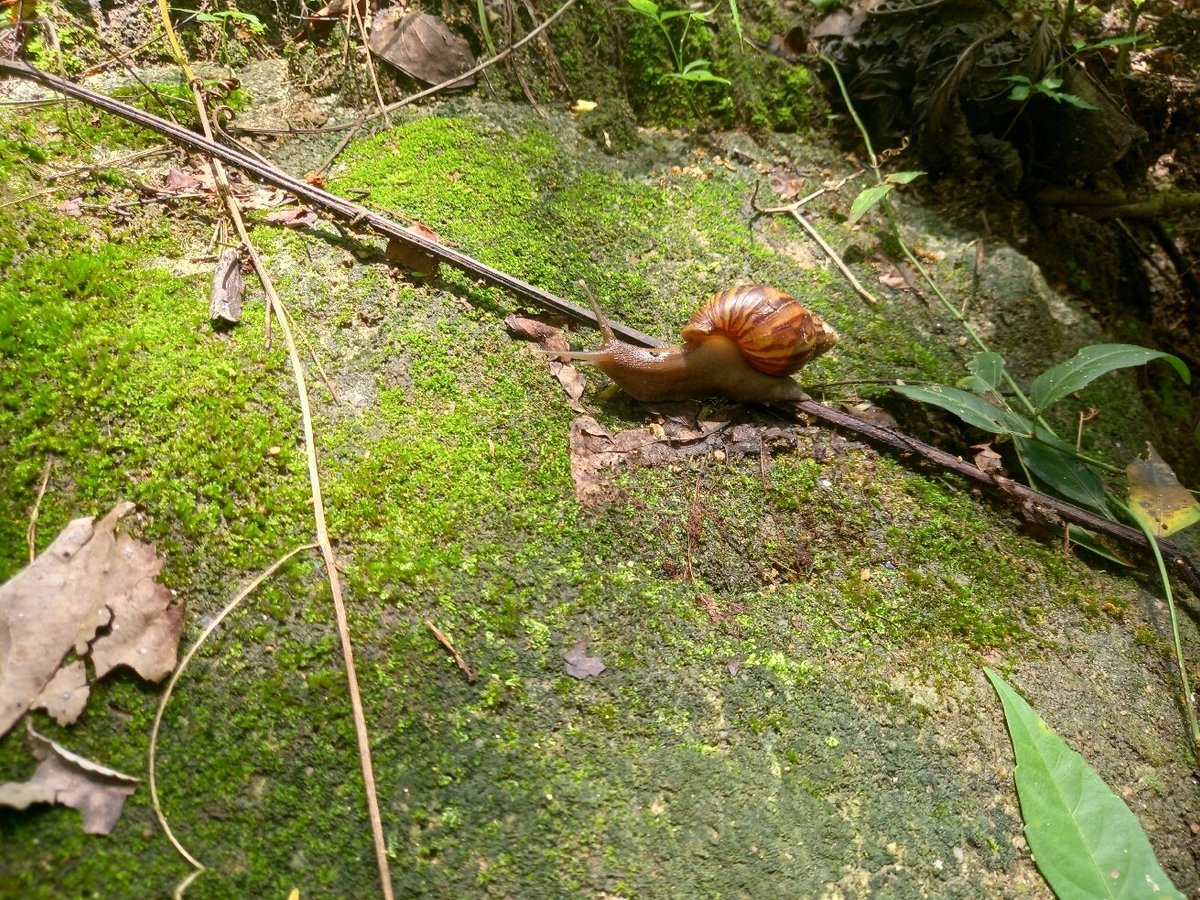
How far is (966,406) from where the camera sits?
2.25 m

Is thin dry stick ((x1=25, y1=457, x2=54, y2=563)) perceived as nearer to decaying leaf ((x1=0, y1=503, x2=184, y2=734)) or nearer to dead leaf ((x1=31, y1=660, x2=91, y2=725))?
decaying leaf ((x1=0, y1=503, x2=184, y2=734))

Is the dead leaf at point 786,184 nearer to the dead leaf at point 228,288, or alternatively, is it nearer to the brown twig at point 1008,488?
the brown twig at point 1008,488

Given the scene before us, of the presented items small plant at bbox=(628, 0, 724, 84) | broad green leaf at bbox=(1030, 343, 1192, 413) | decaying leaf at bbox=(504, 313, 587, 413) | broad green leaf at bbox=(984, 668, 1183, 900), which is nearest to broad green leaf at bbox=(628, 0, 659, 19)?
small plant at bbox=(628, 0, 724, 84)

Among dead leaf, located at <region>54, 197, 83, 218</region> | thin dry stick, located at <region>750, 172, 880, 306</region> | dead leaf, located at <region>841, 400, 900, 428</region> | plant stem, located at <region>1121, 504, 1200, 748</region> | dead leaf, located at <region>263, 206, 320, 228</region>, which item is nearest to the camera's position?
plant stem, located at <region>1121, 504, 1200, 748</region>

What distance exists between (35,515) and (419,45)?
2.08 metres

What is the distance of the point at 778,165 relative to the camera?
313 centimetres

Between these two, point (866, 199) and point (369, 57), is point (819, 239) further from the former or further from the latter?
point (369, 57)

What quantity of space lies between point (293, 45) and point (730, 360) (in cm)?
200

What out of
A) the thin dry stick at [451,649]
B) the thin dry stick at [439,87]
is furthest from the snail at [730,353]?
the thin dry stick at [439,87]

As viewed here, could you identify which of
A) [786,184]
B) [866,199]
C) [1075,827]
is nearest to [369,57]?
[786,184]

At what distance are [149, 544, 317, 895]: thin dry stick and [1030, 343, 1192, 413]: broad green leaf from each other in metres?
2.20

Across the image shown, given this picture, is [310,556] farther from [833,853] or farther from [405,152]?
[405,152]

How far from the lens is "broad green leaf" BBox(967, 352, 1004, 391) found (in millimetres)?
2396

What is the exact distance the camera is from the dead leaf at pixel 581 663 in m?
1.66
